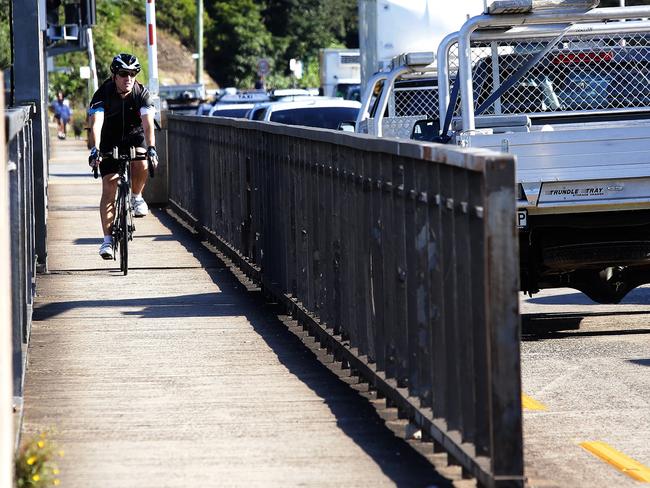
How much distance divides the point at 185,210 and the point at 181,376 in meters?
10.8

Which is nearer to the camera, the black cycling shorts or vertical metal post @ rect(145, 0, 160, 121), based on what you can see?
Answer: the black cycling shorts

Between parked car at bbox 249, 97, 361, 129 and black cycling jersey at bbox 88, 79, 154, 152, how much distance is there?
8.58m

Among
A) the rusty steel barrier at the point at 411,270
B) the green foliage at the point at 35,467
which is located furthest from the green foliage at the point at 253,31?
the green foliage at the point at 35,467

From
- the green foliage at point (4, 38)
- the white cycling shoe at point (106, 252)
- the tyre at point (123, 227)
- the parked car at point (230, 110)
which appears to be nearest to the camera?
the white cycling shoe at point (106, 252)

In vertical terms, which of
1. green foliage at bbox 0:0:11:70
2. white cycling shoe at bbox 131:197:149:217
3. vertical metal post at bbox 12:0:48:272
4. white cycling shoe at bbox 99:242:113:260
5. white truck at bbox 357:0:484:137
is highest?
green foliage at bbox 0:0:11:70

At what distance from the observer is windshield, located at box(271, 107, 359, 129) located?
936 inches

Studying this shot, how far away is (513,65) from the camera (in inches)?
537

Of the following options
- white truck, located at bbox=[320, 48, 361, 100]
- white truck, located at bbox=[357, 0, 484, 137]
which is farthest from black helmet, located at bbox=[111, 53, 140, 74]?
white truck, located at bbox=[320, 48, 361, 100]

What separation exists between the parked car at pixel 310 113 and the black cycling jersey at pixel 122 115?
28.2 feet

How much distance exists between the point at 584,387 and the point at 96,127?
21.0 feet

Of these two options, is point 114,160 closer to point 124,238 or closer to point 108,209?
point 108,209

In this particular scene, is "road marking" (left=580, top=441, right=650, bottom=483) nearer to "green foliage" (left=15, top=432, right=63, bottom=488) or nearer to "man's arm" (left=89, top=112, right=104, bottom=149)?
"green foliage" (left=15, top=432, right=63, bottom=488)

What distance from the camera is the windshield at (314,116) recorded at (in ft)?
78.0

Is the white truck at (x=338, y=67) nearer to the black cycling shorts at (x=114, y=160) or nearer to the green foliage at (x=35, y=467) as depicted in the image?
the black cycling shorts at (x=114, y=160)
